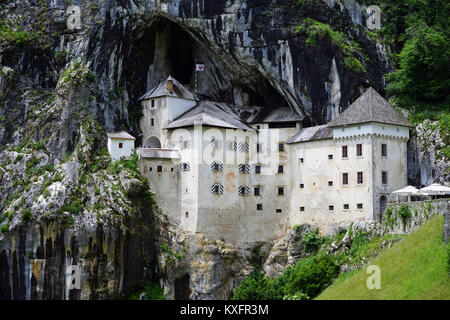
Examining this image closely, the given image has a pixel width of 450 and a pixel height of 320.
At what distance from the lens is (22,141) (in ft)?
316

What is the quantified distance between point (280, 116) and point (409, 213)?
2279 cm

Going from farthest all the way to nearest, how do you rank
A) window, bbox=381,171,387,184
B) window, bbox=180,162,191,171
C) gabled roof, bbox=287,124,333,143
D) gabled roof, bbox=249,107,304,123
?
gabled roof, bbox=249,107,304,123, window, bbox=180,162,191,171, gabled roof, bbox=287,124,333,143, window, bbox=381,171,387,184

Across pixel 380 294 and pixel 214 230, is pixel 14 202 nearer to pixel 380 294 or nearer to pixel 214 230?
pixel 214 230

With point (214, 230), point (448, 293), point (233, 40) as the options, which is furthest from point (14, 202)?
point (448, 293)

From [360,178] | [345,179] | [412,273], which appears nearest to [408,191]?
[360,178]

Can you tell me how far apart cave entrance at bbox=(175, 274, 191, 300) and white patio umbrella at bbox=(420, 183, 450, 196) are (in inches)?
1067

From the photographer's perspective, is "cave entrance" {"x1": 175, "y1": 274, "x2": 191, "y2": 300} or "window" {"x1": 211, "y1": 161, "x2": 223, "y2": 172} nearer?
"cave entrance" {"x1": 175, "y1": 274, "x2": 191, "y2": 300}

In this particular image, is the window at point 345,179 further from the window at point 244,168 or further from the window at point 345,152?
the window at point 244,168

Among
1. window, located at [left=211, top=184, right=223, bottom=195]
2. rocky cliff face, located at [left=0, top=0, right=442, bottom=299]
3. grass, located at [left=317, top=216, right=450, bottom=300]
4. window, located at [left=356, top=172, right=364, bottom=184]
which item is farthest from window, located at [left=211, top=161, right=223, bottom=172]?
grass, located at [left=317, top=216, right=450, bottom=300]

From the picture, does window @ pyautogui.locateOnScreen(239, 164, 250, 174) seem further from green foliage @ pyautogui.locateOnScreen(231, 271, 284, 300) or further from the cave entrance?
the cave entrance

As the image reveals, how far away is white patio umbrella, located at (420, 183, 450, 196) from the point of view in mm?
79438

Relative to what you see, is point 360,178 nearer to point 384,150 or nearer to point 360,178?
point 360,178

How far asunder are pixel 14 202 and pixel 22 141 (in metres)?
8.11

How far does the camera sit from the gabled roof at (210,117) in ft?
310
